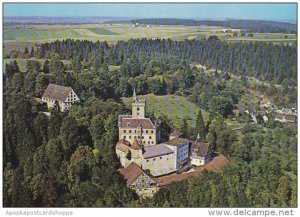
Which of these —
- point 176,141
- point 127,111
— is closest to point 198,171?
point 176,141

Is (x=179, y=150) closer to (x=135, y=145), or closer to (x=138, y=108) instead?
(x=135, y=145)

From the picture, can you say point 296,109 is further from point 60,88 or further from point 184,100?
point 60,88

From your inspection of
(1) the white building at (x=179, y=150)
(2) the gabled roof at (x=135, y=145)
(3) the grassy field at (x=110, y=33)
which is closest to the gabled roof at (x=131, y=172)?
(2) the gabled roof at (x=135, y=145)

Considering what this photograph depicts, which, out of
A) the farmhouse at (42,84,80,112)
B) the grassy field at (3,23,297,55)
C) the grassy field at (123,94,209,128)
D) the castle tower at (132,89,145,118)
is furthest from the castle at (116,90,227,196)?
the grassy field at (3,23,297,55)

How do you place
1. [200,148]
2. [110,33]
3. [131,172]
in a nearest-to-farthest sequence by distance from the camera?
[131,172] → [200,148] → [110,33]

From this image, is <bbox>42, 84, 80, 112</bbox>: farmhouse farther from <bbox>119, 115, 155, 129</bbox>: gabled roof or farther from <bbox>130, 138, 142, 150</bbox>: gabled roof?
<bbox>130, 138, 142, 150</bbox>: gabled roof
